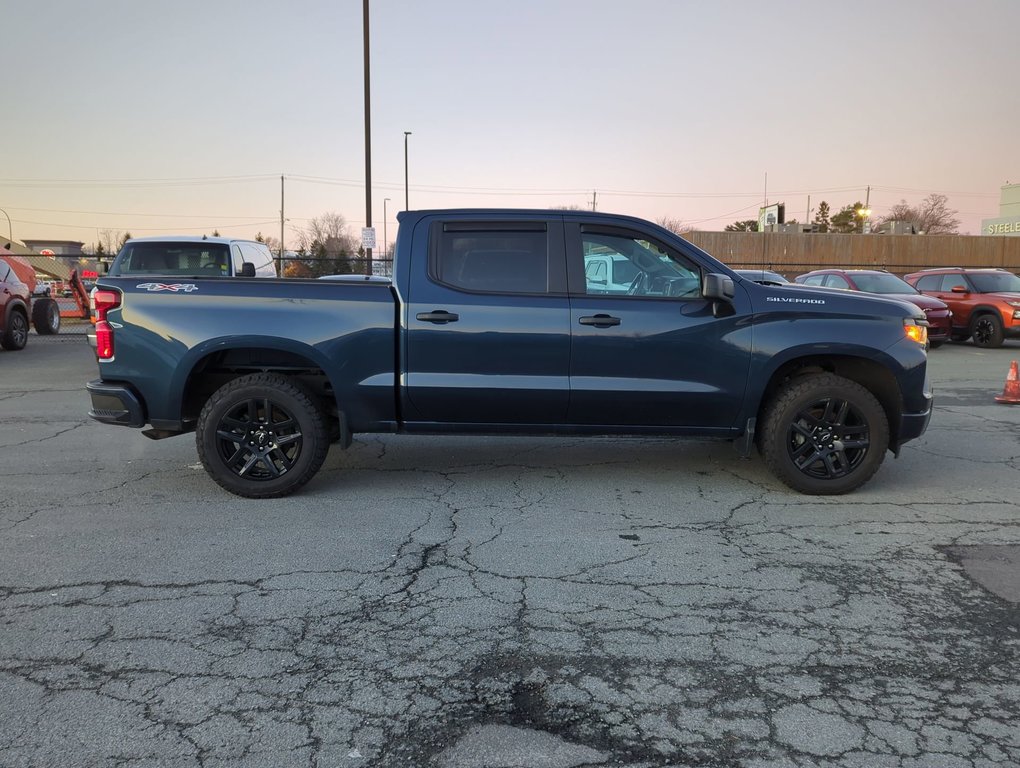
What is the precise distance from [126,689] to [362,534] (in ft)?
6.11

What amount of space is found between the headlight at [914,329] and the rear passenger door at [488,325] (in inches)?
95.0

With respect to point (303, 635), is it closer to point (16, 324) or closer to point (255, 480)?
point (255, 480)

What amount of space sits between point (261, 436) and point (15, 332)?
11925 mm

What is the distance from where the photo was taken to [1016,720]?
108 inches

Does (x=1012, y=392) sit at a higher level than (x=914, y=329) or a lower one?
lower

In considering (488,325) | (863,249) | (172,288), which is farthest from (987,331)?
(863,249)

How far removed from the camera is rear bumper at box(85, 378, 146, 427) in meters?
5.29

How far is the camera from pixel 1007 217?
64.2m

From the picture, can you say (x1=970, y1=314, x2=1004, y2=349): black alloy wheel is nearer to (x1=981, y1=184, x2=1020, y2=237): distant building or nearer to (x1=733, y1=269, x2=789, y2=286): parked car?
(x1=733, y1=269, x2=789, y2=286): parked car

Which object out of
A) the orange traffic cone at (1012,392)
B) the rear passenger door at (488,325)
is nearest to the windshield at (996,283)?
the orange traffic cone at (1012,392)

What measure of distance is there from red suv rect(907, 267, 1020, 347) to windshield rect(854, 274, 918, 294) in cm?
106

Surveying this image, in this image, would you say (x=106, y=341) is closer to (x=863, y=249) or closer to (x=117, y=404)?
(x=117, y=404)

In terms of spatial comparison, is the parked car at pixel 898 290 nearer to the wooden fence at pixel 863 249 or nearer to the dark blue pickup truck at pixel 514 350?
the dark blue pickup truck at pixel 514 350

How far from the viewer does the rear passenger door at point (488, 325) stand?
5250 millimetres
